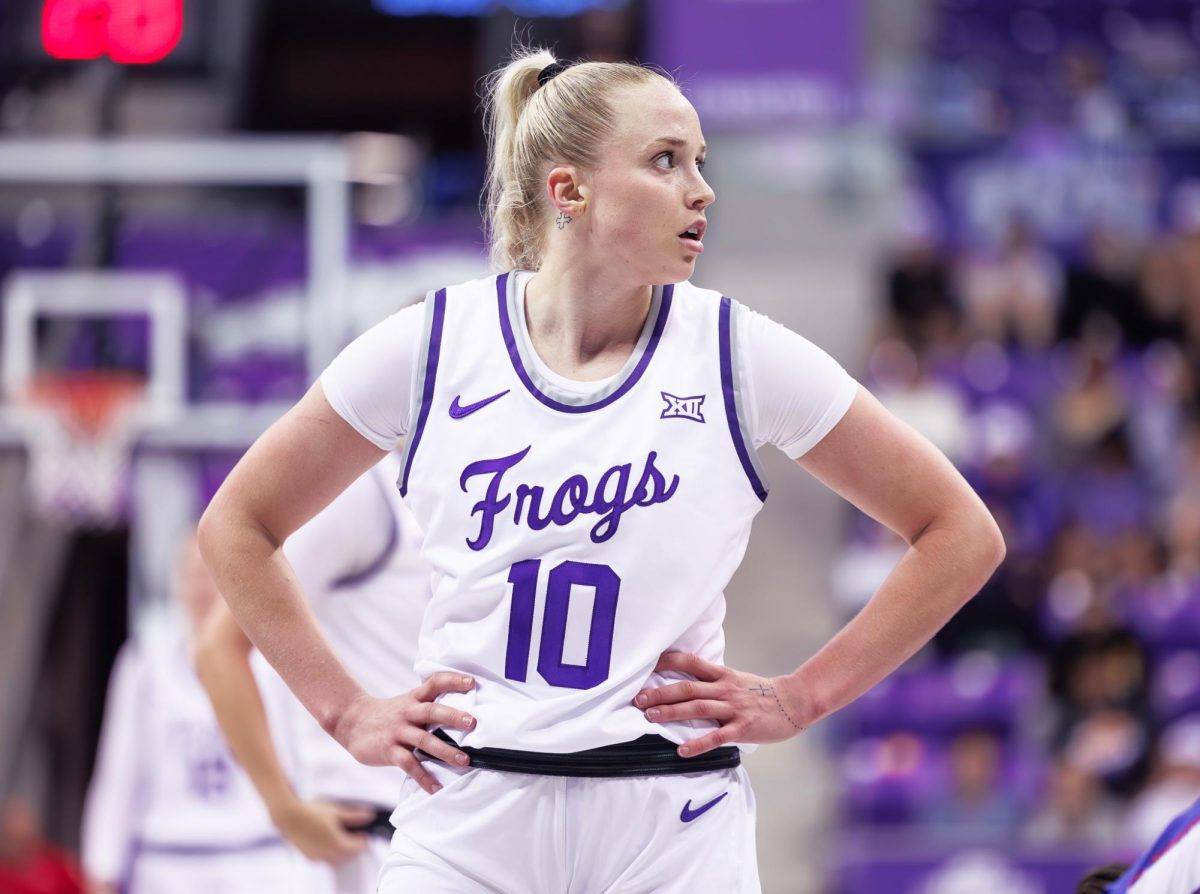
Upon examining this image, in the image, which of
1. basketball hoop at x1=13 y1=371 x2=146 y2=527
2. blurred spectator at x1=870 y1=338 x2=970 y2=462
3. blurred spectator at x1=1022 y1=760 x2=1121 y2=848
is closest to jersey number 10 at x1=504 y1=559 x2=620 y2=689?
blurred spectator at x1=1022 y1=760 x2=1121 y2=848

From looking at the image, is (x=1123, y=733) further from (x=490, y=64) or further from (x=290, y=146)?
(x=490, y=64)

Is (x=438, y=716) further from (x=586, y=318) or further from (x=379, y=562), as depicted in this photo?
(x=379, y=562)

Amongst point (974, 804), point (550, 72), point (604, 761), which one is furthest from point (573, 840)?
point (974, 804)

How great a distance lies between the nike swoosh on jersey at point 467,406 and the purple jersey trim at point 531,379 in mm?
51

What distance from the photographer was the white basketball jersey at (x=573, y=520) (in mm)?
2836

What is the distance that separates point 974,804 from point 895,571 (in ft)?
21.7

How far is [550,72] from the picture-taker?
3.16 meters

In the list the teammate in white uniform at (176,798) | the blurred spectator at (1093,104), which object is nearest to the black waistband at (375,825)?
the teammate in white uniform at (176,798)

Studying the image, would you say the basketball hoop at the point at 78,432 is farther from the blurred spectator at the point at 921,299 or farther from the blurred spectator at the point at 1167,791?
the blurred spectator at the point at 1167,791

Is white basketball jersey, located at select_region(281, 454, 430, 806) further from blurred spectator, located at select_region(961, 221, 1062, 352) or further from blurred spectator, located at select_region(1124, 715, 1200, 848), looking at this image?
blurred spectator, located at select_region(961, 221, 1062, 352)

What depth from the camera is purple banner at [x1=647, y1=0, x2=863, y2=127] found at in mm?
11398

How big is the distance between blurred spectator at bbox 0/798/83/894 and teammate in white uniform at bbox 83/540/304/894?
9.82ft

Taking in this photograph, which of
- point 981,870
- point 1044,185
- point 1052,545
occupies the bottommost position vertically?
point 981,870

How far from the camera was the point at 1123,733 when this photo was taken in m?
9.64
